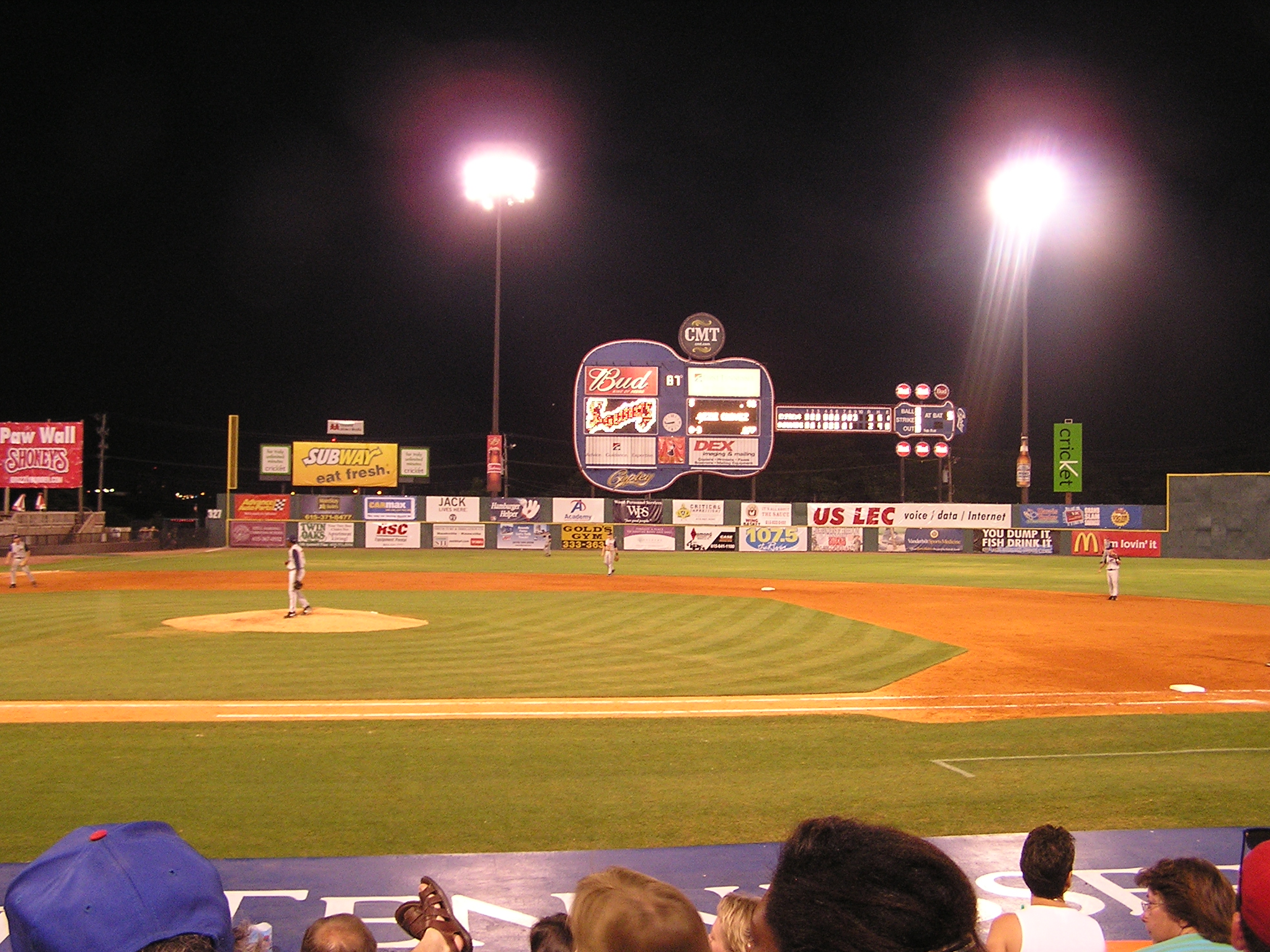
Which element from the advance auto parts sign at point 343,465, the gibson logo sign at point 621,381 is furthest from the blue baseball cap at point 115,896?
the advance auto parts sign at point 343,465

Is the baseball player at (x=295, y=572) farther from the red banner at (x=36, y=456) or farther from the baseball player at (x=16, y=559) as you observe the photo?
the red banner at (x=36, y=456)

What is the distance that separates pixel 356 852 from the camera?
6262mm

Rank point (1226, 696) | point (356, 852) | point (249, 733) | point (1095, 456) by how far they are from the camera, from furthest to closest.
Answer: point (1095, 456) < point (1226, 696) < point (249, 733) < point (356, 852)

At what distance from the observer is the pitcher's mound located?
61.9ft

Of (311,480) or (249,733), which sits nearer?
(249,733)

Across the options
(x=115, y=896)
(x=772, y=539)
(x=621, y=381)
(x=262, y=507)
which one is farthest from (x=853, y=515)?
(x=115, y=896)

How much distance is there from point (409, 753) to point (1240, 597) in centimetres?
2824

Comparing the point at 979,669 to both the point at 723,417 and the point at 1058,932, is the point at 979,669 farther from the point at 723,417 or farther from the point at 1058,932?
the point at 723,417

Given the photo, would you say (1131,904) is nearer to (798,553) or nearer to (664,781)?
(664,781)

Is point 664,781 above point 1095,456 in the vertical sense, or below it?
below

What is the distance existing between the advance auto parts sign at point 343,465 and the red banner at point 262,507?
315 cm

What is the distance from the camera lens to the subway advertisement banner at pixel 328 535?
53719mm

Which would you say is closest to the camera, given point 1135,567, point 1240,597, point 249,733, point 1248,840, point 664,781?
point 1248,840

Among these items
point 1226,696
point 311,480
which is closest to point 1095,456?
point 311,480
